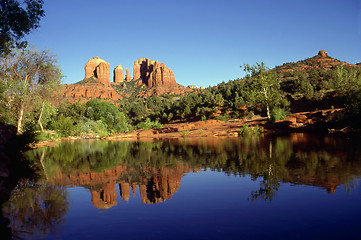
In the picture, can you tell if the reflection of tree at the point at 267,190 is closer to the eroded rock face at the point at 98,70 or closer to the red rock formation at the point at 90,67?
the eroded rock face at the point at 98,70

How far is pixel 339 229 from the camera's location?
348cm

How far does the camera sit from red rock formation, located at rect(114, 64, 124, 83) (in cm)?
16675

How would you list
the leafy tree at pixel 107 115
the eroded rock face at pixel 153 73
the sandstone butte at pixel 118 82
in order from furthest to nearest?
the eroded rock face at pixel 153 73, the sandstone butte at pixel 118 82, the leafy tree at pixel 107 115

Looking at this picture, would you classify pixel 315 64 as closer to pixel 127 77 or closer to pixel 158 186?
pixel 158 186

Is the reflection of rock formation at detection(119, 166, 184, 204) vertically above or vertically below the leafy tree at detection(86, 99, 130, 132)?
below

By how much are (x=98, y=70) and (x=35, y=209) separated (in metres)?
160

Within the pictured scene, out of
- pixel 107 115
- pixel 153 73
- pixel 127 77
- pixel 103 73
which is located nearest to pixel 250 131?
pixel 107 115

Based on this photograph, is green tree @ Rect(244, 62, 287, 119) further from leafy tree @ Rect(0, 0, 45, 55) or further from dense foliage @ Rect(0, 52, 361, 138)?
leafy tree @ Rect(0, 0, 45, 55)

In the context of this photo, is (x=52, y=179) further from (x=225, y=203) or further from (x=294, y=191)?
(x=294, y=191)

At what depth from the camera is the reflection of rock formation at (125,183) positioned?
5615mm

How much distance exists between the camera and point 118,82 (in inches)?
6471

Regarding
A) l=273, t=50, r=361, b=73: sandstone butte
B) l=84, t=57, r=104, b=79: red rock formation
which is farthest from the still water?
l=84, t=57, r=104, b=79: red rock formation

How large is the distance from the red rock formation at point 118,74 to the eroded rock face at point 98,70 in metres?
9.69

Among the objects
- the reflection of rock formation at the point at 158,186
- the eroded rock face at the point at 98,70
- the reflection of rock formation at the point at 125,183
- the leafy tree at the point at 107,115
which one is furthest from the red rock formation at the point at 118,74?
the reflection of rock formation at the point at 158,186
